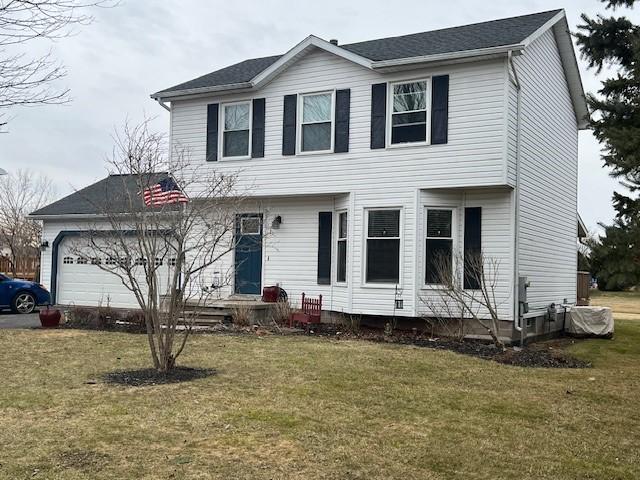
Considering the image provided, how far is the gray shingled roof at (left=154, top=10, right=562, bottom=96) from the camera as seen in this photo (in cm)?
1296

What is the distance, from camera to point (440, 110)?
13.1 m

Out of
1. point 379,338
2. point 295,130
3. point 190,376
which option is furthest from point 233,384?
point 295,130

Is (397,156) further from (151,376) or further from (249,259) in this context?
(151,376)

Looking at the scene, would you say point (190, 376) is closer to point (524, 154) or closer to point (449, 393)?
point (449, 393)

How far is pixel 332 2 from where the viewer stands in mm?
12844

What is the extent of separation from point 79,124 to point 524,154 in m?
10.3

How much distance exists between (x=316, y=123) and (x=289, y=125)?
643 millimetres

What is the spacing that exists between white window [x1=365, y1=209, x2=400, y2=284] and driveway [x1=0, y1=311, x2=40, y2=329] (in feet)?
24.0

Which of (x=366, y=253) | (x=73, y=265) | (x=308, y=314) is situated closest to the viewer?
(x=366, y=253)

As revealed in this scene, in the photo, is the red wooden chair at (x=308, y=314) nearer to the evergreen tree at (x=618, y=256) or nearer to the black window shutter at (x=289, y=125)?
Result: the black window shutter at (x=289, y=125)

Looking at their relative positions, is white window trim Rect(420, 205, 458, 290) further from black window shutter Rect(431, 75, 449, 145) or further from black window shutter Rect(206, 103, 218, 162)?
black window shutter Rect(206, 103, 218, 162)

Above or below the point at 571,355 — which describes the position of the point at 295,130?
above

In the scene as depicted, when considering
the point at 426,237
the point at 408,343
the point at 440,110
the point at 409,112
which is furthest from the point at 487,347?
the point at 409,112

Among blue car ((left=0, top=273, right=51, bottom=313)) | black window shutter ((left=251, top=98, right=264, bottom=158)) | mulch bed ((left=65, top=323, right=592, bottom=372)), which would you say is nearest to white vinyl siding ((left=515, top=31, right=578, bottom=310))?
mulch bed ((left=65, top=323, right=592, bottom=372))
